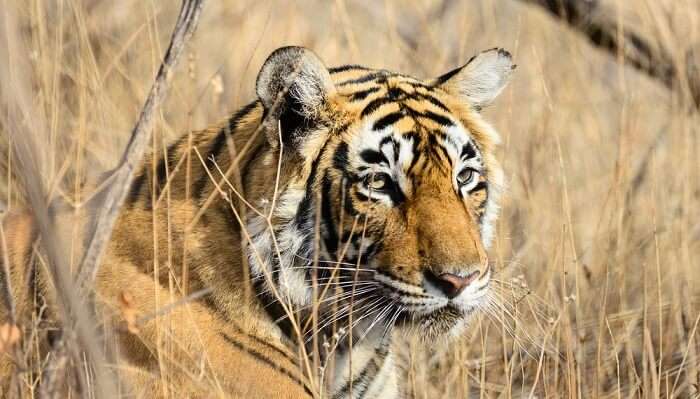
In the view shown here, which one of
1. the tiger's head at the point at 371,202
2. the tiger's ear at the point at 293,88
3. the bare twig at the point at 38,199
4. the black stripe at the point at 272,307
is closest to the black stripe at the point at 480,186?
the tiger's head at the point at 371,202

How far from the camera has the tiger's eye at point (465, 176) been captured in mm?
2717

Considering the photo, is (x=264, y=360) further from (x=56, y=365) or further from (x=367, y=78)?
(x=56, y=365)

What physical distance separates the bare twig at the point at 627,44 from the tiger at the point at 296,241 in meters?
1.46

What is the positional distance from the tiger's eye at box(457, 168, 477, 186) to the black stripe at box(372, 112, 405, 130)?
0.69 feet

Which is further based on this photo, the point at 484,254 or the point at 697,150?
the point at 697,150

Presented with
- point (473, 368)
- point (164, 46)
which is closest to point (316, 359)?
point (473, 368)

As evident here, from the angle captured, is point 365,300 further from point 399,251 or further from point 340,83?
point 340,83

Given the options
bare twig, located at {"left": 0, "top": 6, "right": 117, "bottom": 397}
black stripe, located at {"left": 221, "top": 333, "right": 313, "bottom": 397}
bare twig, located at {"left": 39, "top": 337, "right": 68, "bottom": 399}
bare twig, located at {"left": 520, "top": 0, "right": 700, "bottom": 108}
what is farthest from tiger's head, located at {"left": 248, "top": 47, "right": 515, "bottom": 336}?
bare twig, located at {"left": 520, "top": 0, "right": 700, "bottom": 108}

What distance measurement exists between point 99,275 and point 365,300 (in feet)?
2.14

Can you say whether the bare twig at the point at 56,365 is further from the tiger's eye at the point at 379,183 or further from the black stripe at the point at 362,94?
the black stripe at the point at 362,94

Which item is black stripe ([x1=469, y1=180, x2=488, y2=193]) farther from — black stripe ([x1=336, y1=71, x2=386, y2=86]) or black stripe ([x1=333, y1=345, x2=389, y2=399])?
black stripe ([x1=333, y1=345, x2=389, y2=399])

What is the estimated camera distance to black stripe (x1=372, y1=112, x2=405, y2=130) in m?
2.69

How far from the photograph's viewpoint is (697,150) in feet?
14.7

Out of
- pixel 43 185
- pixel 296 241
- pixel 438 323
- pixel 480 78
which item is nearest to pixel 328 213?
pixel 296 241
